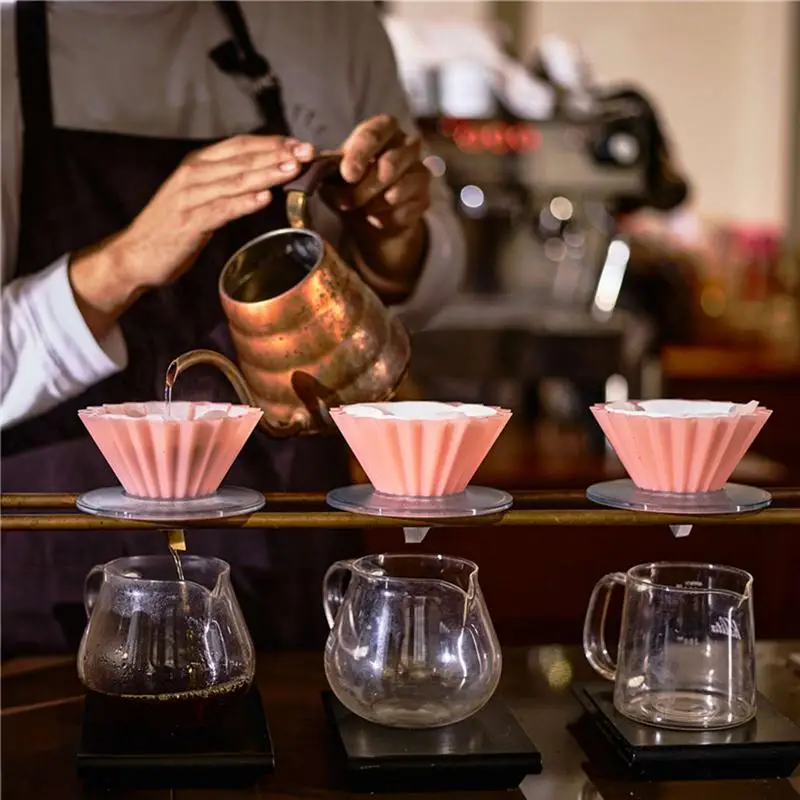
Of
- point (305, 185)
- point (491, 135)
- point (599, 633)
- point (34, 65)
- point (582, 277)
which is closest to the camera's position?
point (599, 633)

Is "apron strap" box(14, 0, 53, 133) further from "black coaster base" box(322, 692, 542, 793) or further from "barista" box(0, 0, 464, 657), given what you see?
"black coaster base" box(322, 692, 542, 793)

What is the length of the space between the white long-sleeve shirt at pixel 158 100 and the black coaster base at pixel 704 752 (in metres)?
0.63

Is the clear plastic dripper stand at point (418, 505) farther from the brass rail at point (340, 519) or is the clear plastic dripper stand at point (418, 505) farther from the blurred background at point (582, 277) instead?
the blurred background at point (582, 277)

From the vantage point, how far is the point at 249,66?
151 cm

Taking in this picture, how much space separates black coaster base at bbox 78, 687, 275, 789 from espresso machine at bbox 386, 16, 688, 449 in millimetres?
1550

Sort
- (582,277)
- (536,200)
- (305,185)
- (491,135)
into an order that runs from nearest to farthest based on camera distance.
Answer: (305,185) < (491,135) < (536,200) < (582,277)

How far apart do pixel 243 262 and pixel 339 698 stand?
1.37 ft

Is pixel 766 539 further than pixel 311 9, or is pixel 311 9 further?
pixel 766 539

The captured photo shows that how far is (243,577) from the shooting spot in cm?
151

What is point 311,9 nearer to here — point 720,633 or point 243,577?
point 243,577

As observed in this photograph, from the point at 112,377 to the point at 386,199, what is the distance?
368 millimetres

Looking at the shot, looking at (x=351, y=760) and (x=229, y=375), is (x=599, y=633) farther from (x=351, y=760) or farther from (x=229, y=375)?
(x=229, y=375)

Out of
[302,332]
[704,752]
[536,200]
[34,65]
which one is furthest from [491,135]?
[704,752]

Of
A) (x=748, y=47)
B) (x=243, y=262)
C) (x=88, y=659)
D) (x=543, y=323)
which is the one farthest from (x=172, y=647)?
(x=748, y=47)
